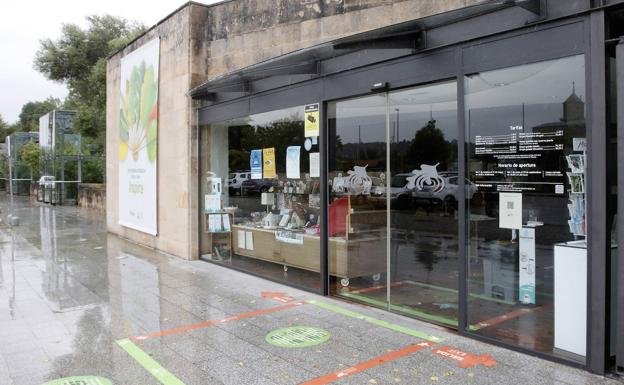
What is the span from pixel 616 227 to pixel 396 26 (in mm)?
2816

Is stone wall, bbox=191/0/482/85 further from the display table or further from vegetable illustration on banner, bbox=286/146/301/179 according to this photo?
the display table

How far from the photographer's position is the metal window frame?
3943mm

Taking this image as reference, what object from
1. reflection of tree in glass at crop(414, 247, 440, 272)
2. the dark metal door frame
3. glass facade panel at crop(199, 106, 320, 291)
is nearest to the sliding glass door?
reflection of tree in glass at crop(414, 247, 440, 272)

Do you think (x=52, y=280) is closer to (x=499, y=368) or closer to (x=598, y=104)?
(x=499, y=368)

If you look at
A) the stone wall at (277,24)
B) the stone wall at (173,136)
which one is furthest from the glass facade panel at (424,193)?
the stone wall at (173,136)

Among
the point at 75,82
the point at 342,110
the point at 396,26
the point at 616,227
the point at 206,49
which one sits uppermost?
the point at 75,82

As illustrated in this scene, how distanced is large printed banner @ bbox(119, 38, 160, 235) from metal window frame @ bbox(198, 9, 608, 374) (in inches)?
227

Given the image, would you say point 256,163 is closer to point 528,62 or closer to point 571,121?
point 528,62

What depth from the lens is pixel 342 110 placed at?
6812 mm

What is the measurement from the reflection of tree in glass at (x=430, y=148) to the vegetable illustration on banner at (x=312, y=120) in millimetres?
1446

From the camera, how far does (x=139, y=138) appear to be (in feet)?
39.5

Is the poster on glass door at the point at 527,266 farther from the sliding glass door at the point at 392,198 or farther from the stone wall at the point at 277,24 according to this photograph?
the stone wall at the point at 277,24

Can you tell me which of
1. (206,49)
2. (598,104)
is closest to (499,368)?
(598,104)

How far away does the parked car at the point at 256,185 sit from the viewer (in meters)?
8.41
